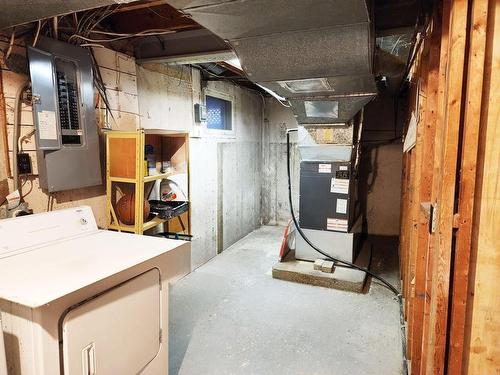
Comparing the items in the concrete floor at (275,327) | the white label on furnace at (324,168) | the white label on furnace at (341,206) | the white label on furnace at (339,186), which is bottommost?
the concrete floor at (275,327)

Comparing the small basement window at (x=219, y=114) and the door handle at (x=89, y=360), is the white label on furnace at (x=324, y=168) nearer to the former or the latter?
the small basement window at (x=219, y=114)

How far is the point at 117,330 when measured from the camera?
1.54 m

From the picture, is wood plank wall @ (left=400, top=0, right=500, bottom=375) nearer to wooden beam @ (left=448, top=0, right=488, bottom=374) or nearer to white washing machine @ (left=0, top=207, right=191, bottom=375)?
wooden beam @ (left=448, top=0, right=488, bottom=374)

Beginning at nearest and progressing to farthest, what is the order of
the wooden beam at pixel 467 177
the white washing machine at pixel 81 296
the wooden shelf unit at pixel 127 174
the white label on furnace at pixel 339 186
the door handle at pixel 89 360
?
the wooden beam at pixel 467 177
the white washing machine at pixel 81 296
the door handle at pixel 89 360
the wooden shelf unit at pixel 127 174
the white label on furnace at pixel 339 186

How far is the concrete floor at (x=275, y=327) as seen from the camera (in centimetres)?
223

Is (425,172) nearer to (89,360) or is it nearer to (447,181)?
(447,181)

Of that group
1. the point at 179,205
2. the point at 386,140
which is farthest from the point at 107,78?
the point at 386,140

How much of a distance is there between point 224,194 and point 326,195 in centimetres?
145

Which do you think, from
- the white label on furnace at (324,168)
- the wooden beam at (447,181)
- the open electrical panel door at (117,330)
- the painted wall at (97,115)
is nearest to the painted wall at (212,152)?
the painted wall at (97,115)

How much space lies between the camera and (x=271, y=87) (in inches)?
96.2

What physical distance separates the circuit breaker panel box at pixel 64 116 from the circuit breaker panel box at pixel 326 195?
2231 mm

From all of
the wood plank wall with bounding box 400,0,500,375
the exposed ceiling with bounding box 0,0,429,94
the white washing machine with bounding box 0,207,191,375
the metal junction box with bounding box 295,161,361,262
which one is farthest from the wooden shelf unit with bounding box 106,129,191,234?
the wood plank wall with bounding box 400,0,500,375

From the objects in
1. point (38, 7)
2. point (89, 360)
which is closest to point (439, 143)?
point (89, 360)

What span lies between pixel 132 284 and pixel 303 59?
1.50m
